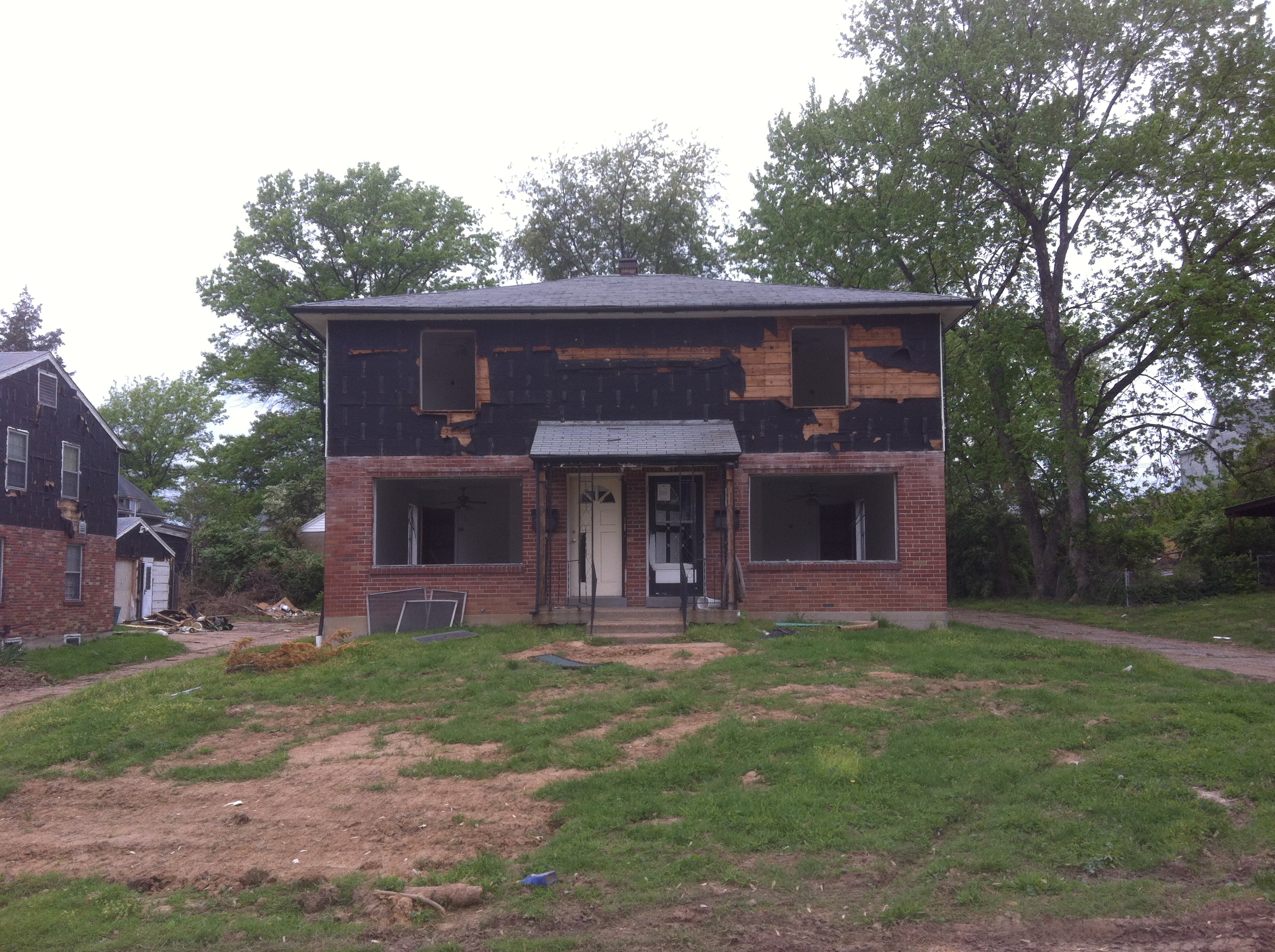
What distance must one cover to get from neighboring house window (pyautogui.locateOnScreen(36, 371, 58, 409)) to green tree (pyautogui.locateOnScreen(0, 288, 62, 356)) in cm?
2808

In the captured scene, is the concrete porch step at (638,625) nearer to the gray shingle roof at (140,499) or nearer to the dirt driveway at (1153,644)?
the dirt driveway at (1153,644)

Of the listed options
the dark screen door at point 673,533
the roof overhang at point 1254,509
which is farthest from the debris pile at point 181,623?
the roof overhang at point 1254,509

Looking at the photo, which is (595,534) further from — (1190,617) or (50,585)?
(50,585)

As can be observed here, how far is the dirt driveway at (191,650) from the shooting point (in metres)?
18.3

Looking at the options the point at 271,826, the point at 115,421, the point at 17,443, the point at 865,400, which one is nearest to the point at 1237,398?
the point at 865,400

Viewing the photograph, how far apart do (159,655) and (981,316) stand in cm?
2276

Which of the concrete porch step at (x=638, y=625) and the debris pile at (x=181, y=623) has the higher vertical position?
the concrete porch step at (x=638, y=625)

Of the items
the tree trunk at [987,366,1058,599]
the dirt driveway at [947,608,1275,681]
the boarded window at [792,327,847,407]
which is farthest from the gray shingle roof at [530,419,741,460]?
the tree trunk at [987,366,1058,599]

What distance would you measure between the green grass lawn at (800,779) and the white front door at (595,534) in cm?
442

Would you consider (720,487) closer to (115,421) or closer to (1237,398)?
(1237,398)

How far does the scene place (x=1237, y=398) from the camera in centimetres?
2556

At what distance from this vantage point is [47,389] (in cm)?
2473

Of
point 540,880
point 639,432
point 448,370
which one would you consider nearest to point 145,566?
point 448,370

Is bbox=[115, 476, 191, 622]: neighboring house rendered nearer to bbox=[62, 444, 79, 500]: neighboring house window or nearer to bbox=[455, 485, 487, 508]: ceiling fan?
bbox=[62, 444, 79, 500]: neighboring house window
